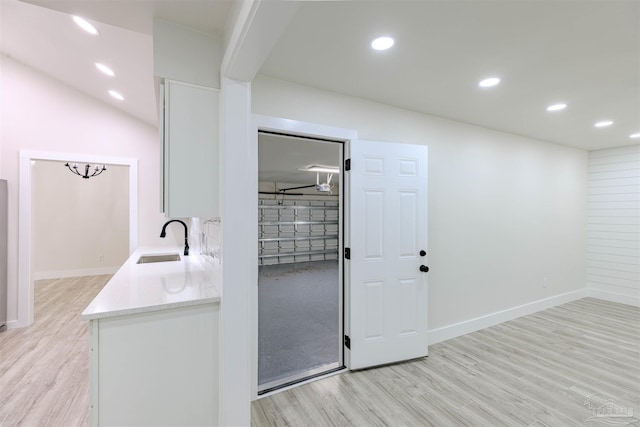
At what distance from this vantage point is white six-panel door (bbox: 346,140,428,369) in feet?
8.45

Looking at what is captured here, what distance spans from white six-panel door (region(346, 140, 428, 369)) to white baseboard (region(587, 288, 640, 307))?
4.15 m

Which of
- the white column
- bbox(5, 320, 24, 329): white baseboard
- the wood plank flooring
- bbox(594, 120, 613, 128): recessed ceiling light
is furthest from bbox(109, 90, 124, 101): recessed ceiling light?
bbox(594, 120, 613, 128): recessed ceiling light

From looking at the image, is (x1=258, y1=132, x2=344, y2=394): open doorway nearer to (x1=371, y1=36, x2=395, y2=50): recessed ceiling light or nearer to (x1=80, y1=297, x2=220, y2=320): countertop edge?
(x1=371, y1=36, x2=395, y2=50): recessed ceiling light

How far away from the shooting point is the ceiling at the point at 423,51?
5.05ft

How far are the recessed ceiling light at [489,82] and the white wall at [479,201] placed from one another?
2.35 ft

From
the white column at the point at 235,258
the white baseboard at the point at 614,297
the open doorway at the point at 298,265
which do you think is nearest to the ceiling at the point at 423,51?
the white column at the point at 235,258

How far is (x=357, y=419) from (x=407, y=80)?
2541mm

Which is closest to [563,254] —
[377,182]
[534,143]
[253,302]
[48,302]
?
[534,143]

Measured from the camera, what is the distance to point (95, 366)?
4.77 feet

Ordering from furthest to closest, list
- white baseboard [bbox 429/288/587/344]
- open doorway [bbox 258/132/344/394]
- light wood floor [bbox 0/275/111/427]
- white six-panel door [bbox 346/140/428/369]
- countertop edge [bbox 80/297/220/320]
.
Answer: white baseboard [bbox 429/288/587/344], open doorway [bbox 258/132/344/394], white six-panel door [bbox 346/140/428/369], light wood floor [bbox 0/275/111/427], countertop edge [bbox 80/297/220/320]

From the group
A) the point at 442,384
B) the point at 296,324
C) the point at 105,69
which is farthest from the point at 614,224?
the point at 105,69

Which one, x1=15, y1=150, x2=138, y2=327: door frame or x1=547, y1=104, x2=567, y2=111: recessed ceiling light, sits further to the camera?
x1=15, y1=150, x2=138, y2=327: door frame

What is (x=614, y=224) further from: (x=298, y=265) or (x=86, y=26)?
(x=86, y=26)

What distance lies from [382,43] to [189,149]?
137cm
